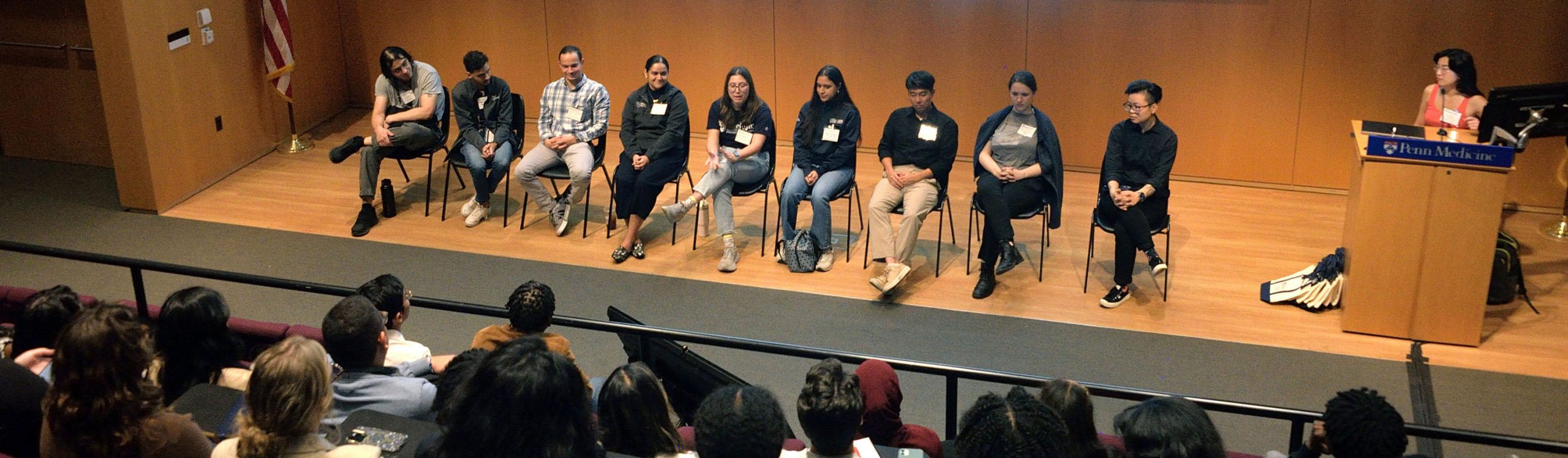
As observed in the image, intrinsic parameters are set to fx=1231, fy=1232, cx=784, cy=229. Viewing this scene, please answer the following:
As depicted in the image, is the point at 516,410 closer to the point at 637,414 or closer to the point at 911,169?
the point at 637,414

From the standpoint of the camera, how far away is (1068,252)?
22.3 feet

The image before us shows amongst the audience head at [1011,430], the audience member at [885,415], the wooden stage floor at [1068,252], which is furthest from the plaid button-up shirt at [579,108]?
the audience head at [1011,430]

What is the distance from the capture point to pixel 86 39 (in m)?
8.13

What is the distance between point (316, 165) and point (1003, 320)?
5.04 m

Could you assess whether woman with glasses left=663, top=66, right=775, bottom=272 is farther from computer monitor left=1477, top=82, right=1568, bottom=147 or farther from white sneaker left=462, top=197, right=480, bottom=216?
computer monitor left=1477, top=82, right=1568, bottom=147

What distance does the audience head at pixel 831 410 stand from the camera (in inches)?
111

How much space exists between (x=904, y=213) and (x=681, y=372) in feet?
8.86

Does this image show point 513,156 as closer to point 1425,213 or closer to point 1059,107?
point 1059,107

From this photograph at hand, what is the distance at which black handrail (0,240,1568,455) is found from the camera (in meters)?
3.06

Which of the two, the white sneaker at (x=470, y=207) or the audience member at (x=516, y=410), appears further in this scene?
the white sneaker at (x=470, y=207)

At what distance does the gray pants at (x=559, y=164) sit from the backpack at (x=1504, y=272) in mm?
4647

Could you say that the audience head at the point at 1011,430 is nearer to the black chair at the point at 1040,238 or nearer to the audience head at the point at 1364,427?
the audience head at the point at 1364,427

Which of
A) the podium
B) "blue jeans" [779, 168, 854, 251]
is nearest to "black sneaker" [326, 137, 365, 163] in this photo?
"blue jeans" [779, 168, 854, 251]

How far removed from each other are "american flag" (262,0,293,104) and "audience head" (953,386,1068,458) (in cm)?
705
